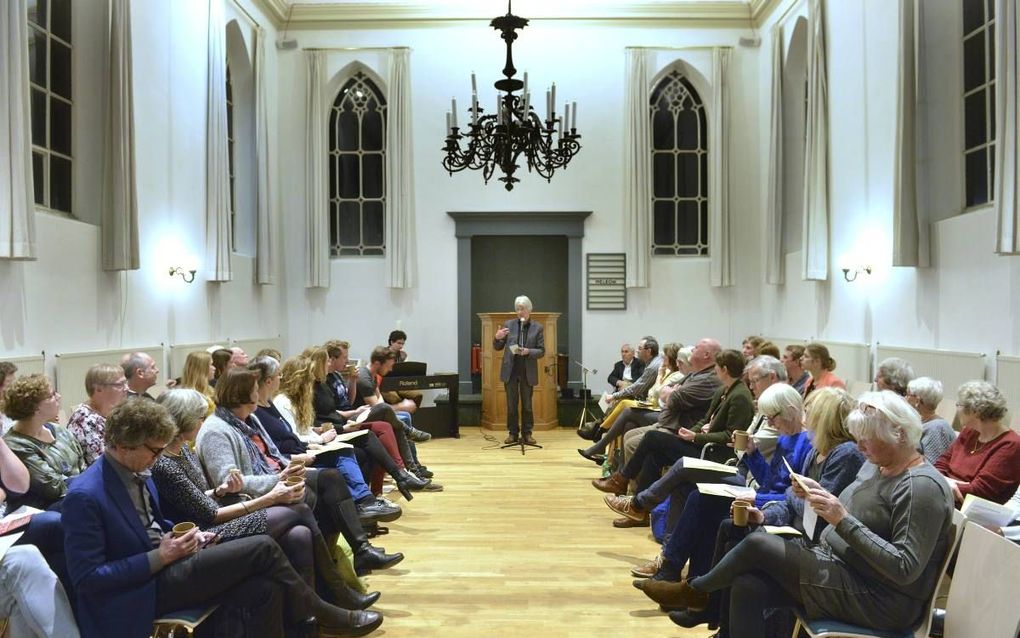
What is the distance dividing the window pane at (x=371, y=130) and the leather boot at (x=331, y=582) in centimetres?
879

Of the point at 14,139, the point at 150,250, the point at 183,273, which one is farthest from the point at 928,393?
the point at 183,273

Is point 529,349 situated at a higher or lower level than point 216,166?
lower

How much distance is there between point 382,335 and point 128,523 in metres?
8.88

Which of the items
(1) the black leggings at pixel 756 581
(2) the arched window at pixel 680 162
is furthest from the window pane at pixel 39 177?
(2) the arched window at pixel 680 162

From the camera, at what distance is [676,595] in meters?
3.91

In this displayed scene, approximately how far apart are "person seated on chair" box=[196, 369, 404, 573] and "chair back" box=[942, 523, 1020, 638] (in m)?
2.65

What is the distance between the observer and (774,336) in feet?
35.2

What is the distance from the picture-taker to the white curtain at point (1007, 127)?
205 inches

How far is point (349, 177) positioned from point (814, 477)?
9.49 meters

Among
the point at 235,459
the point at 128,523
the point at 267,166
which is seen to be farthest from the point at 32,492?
the point at 267,166

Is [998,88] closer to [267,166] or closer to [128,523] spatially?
[128,523]

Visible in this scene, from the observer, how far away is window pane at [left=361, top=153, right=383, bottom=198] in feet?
38.8

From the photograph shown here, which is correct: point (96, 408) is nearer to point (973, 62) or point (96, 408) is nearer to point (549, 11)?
point (973, 62)

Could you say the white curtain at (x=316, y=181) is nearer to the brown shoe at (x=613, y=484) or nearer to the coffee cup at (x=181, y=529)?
the brown shoe at (x=613, y=484)
